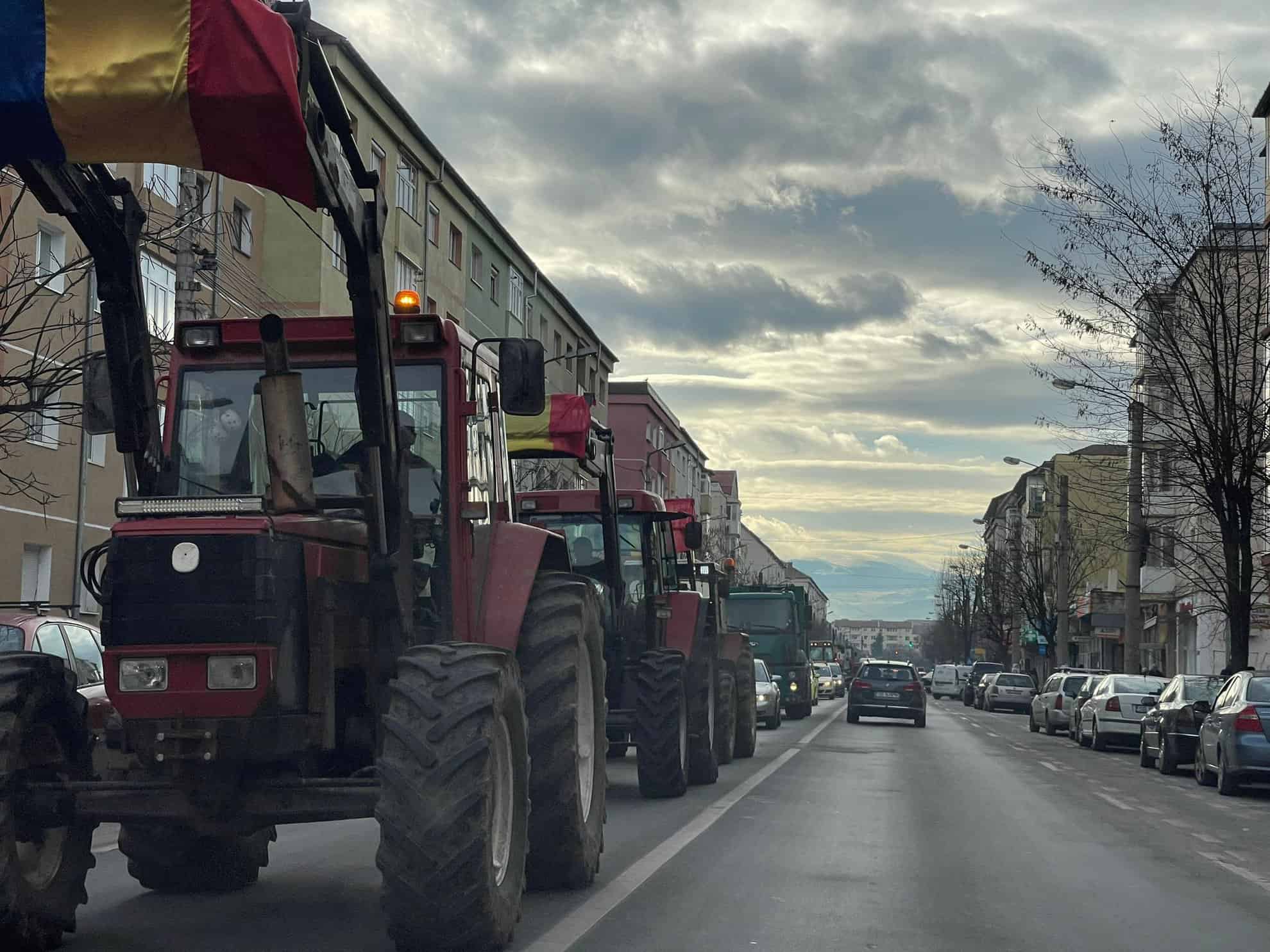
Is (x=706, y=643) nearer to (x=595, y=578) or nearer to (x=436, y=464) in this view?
(x=595, y=578)

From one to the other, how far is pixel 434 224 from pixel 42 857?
4069cm

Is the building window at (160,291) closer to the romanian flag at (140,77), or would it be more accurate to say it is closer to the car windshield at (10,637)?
the car windshield at (10,637)

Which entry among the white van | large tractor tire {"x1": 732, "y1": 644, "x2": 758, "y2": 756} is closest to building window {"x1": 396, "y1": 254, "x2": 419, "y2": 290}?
large tractor tire {"x1": 732, "y1": 644, "x2": 758, "y2": 756}

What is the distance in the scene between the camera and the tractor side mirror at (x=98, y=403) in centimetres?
758

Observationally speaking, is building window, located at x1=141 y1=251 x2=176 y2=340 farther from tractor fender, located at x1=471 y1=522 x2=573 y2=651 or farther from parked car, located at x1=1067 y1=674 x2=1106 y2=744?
tractor fender, located at x1=471 y1=522 x2=573 y2=651

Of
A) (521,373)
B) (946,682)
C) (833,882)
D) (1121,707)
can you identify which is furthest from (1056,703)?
(946,682)

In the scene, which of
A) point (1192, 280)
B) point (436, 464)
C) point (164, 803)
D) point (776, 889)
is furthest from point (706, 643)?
point (1192, 280)

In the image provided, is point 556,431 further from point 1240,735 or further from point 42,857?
point 1240,735

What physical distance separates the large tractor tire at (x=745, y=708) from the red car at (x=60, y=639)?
9.85 m

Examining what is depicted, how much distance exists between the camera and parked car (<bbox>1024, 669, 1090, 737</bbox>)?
116 feet

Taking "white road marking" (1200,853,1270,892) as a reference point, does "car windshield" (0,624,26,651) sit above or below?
above

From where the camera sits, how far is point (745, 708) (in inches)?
864

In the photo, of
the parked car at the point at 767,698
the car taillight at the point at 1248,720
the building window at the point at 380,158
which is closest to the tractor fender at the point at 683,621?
the car taillight at the point at 1248,720

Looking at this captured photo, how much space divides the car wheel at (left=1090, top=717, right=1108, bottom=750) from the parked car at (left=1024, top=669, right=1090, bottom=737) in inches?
201
